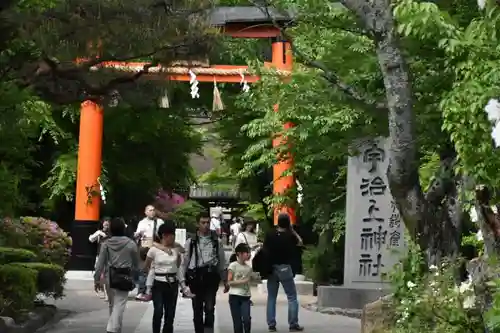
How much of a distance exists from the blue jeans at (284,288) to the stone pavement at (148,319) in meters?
0.29

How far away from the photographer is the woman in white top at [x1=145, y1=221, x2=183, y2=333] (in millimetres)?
11656

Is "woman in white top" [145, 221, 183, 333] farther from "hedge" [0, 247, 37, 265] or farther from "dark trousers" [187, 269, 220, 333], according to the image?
"hedge" [0, 247, 37, 265]

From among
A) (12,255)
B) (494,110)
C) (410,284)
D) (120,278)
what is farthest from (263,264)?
(494,110)

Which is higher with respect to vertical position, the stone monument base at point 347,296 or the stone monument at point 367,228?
the stone monument at point 367,228

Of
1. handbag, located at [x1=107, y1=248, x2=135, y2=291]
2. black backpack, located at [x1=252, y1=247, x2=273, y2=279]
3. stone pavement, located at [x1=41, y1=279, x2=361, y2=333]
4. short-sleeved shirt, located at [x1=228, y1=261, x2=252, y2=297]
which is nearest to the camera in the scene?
handbag, located at [x1=107, y1=248, x2=135, y2=291]

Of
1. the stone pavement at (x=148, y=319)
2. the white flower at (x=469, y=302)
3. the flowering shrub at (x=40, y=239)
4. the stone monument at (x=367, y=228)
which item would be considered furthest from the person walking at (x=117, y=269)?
the stone monument at (x=367, y=228)

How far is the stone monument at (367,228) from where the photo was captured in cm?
1720

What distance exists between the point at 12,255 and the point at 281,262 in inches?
169

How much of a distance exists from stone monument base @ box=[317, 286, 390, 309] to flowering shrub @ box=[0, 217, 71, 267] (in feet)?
16.7

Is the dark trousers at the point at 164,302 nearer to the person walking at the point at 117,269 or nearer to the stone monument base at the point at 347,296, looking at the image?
the person walking at the point at 117,269

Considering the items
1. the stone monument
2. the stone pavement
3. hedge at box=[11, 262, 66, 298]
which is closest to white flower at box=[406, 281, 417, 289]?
the stone pavement

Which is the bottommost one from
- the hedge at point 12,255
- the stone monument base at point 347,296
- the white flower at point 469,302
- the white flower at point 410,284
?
the stone monument base at point 347,296

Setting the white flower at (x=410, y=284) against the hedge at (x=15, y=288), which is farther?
the hedge at (x=15, y=288)

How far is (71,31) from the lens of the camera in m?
10.6
